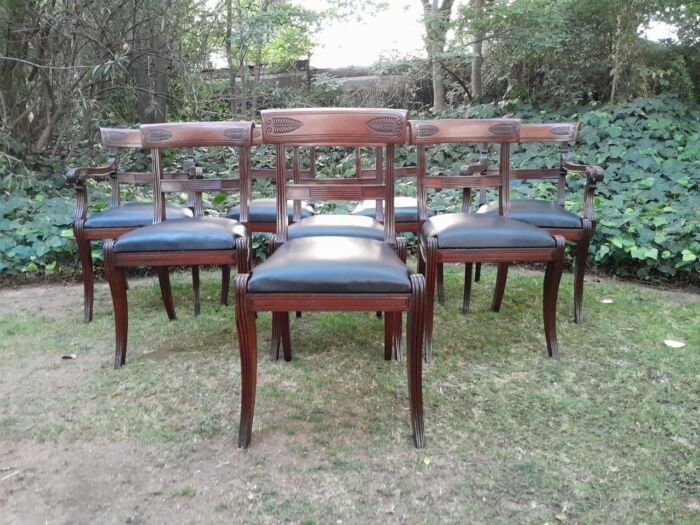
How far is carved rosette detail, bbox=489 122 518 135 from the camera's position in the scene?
2859mm

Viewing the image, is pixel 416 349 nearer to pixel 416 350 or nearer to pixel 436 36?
pixel 416 350

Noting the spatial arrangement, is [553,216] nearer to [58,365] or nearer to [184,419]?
[184,419]

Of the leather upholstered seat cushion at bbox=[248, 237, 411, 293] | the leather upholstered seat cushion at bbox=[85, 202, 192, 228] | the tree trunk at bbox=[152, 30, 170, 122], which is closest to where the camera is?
the leather upholstered seat cushion at bbox=[248, 237, 411, 293]

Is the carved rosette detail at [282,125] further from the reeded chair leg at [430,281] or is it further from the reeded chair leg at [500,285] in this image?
the reeded chair leg at [500,285]

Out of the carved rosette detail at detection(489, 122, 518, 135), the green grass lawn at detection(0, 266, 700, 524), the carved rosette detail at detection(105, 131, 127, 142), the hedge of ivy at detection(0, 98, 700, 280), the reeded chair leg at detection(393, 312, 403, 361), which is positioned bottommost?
the green grass lawn at detection(0, 266, 700, 524)

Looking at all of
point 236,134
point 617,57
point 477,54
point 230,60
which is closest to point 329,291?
point 236,134

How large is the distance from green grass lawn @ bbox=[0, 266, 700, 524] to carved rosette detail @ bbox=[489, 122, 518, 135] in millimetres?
983

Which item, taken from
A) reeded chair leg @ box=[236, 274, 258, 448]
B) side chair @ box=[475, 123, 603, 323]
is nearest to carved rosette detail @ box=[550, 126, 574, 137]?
side chair @ box=[475, 123, 603, 323]

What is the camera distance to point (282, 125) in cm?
217

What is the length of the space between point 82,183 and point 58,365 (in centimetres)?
120

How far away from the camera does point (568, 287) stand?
12.0 feet

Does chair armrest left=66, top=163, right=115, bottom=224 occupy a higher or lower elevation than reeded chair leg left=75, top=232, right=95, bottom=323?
higher

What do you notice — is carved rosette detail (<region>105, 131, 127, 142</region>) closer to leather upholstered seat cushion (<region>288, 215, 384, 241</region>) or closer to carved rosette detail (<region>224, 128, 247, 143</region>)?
carved rosette detail (<region>224, 128, 247, 143</region>)

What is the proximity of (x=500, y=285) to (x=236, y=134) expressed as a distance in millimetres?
1610
